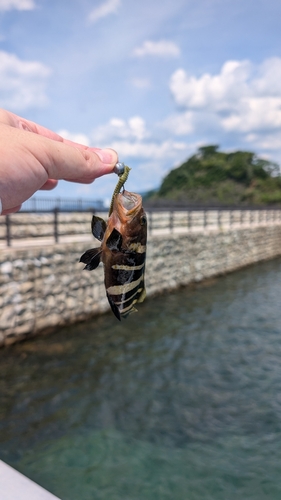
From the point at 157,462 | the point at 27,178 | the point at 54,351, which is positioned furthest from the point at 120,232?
the point at 54,351

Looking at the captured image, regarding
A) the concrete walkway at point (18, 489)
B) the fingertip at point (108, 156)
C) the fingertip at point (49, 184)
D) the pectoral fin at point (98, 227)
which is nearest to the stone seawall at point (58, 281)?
the concrete walkway at point (18, 489)

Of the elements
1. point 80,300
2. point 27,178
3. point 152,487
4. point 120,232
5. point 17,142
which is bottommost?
point 152,487

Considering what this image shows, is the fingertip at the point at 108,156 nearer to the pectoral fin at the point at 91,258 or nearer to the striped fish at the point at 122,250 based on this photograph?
the striped fish at the point at 122,250

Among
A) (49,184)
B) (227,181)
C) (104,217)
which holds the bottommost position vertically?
(104,217)

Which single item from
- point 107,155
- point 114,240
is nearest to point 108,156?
point 107,155

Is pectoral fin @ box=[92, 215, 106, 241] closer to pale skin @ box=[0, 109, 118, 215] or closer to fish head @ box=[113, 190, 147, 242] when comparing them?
fish head @ box=[113, 190, 147, 242]

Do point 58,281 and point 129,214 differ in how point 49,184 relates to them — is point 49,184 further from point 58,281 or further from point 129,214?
point 58,281

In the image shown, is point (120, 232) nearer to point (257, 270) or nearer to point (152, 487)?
point (152, 487)

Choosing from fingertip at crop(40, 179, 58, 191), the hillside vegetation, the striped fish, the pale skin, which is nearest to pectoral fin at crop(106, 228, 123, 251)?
the striped fish
